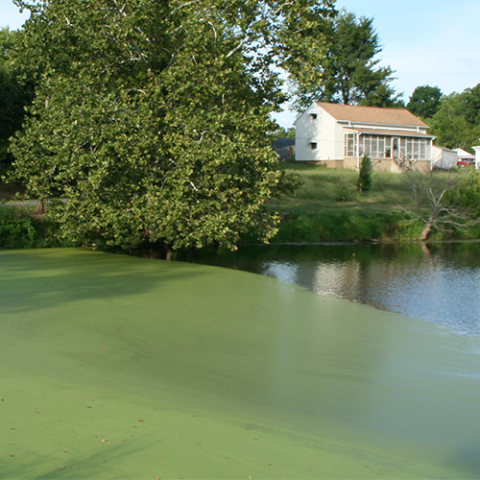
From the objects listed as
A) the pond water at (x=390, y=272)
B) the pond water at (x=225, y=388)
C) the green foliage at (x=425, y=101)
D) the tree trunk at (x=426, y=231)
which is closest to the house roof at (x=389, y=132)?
the tree trunk at (x=426, y=231)

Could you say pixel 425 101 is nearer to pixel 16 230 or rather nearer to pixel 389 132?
pixel 389 132

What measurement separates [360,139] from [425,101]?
79.3m

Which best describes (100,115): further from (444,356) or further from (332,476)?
(332,476)

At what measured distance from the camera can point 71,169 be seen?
16.7 metres

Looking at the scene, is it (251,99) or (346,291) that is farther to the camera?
(251,99)

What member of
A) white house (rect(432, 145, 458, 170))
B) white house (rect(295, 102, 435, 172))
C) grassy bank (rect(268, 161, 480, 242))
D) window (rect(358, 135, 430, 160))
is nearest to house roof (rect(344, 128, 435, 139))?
white house (rect(295, 102, 435, 172))

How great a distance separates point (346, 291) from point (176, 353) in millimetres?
8327

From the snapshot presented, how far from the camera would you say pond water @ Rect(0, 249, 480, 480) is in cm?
529

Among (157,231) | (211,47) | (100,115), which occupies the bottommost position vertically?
(157,231)

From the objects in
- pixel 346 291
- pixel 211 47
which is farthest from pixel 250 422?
pixel 211 47

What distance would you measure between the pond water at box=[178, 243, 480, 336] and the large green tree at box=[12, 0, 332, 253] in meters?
2.82

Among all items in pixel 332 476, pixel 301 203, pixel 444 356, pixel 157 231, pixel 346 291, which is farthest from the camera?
pixel 301 203

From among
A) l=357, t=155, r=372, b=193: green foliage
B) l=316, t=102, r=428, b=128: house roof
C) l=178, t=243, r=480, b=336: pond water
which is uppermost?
l=316, t=102, r=428, b=128: house roof

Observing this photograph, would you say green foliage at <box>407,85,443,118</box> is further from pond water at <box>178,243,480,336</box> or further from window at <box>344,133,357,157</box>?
pond water at <box>178,243,480,336</box>
